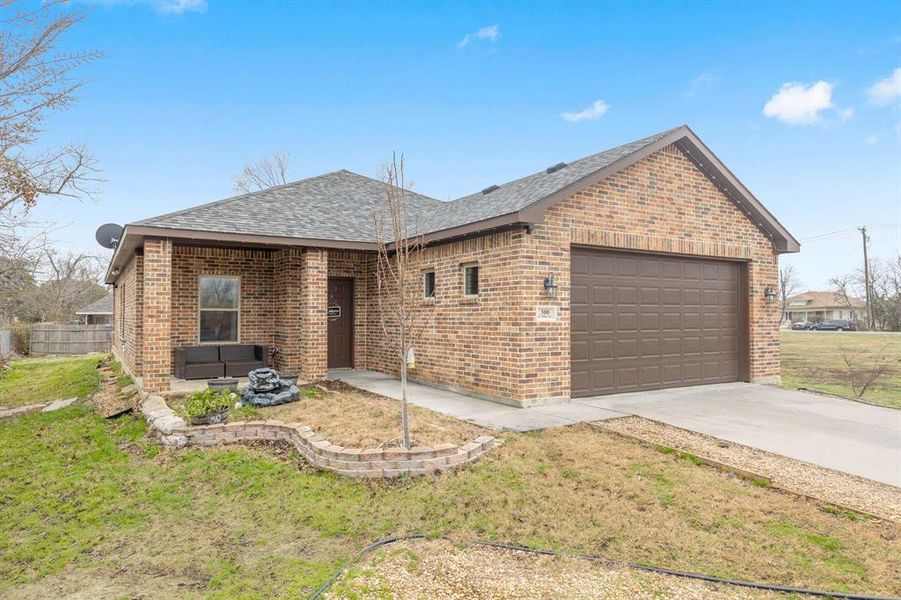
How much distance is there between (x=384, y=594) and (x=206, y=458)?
3.78 m

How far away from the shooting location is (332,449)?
18.0 feet

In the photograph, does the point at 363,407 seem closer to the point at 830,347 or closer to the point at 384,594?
the point at 384,594

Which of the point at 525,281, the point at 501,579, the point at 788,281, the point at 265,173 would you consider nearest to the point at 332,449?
the point at 501,579

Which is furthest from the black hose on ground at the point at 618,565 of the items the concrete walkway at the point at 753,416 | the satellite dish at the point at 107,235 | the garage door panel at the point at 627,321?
the satellite dish at the point at 107,235

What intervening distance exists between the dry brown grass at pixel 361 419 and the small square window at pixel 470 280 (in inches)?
95.8

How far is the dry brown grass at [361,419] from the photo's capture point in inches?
233

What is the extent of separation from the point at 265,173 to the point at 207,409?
2830 centimetres

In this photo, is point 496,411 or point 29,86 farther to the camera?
point 29,86

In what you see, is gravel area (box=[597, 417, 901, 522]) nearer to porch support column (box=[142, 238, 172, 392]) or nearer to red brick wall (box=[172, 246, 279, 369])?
porch support column (box=[142, 238, 172, 392])

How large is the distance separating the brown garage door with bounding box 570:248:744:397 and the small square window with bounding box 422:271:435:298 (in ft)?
9.79

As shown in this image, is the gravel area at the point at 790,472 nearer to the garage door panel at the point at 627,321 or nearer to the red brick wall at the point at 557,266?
the red brick wall at the point at 557,266

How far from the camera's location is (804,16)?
12.2 m

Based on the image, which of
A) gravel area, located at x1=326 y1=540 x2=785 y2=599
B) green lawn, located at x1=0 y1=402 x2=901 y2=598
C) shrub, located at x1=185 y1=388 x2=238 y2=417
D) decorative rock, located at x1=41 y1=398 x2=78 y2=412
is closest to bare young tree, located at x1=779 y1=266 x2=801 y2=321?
green lawn, located at x1=0 y1=402 x2=901 y2=598

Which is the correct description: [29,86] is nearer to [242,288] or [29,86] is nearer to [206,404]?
[242,288]
